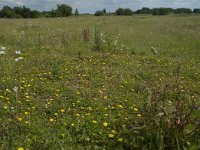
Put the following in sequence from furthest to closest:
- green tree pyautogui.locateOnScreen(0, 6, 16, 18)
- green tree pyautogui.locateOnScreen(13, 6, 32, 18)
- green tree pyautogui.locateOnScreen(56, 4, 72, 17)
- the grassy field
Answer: green tree pyautogui.locateOnScreen(56, 4, 72, 17), green tree pyautogui.locateOnScreen(13, 6, 32, 18), green tree pyautogui.locateOnScreen(0, 6, 16, 18), the grassy field

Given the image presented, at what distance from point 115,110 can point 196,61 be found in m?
4.98

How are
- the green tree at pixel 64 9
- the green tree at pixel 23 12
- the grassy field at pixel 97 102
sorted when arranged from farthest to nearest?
the green tree at pixel 64 9 → the green tree at pixel 23 12 → the grassy field at pixel 97 102

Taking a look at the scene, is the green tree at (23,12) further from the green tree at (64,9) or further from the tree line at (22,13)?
the green tree at (64,9)

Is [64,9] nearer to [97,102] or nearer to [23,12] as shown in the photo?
[23,12]

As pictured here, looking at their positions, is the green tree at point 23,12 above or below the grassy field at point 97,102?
above

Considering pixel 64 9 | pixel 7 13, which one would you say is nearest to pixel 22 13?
pixel 7 13

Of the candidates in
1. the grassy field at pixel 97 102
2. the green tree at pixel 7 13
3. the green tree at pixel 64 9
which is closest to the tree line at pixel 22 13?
the green tree at pixel 7 13

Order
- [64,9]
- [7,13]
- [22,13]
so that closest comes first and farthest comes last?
[7,13], [22,13], [64,9]

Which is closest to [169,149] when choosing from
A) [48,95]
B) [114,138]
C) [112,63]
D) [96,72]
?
[114,138]

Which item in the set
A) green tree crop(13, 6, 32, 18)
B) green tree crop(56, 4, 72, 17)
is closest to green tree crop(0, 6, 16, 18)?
green tree crop(13, 6, 32, 18)

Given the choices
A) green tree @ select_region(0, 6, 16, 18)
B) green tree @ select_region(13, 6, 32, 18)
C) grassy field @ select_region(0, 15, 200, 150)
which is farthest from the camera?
green tree @ select_region(13, 6, 32, 18)

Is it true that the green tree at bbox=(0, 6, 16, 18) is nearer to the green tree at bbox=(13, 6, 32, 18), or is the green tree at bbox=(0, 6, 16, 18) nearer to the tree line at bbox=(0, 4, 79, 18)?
the tree line at bbox=(0, 4, 79, 18)

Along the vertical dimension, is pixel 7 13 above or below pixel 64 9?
below

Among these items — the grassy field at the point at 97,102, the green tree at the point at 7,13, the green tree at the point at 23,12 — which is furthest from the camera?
the green tree at the point at 23,12
